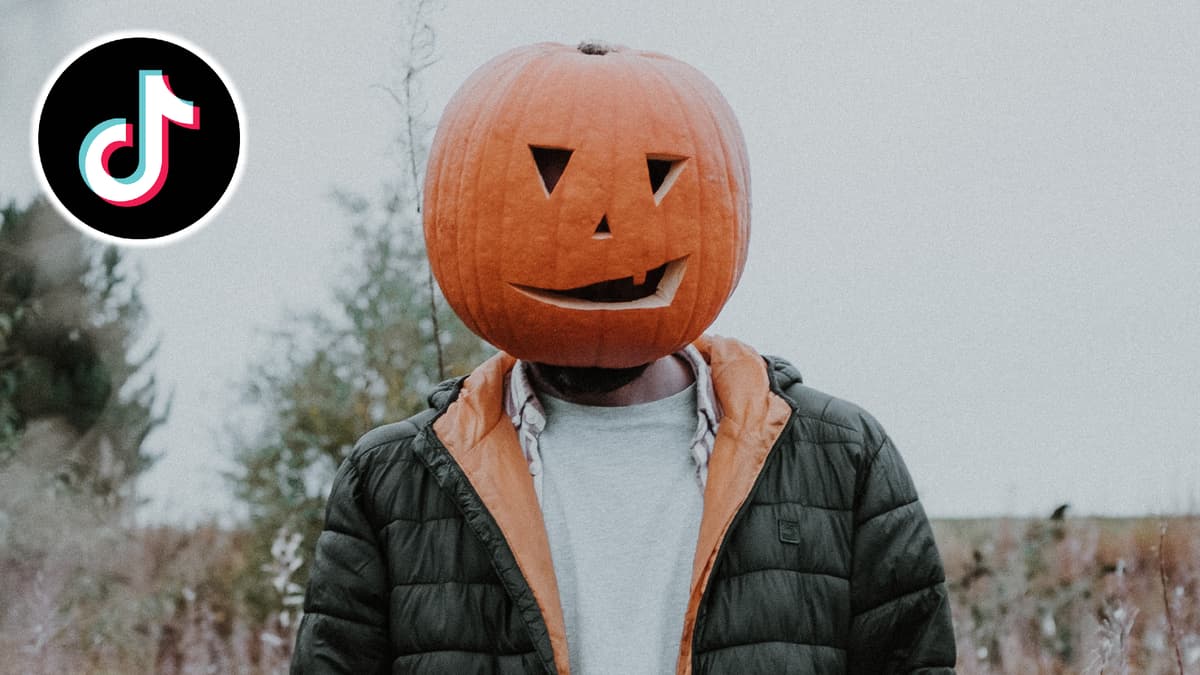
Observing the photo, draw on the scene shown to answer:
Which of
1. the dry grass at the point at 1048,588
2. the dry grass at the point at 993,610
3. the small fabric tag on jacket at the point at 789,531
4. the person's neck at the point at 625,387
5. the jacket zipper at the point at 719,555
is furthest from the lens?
the dry grass at the point at 1048,588

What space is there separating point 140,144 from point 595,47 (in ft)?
10.0

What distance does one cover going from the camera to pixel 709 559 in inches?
93.0

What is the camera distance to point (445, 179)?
254 cm

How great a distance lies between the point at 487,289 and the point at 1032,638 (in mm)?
3370

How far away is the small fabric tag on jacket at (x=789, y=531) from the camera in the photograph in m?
2.45

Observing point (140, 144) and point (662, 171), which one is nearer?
point (662, 171)

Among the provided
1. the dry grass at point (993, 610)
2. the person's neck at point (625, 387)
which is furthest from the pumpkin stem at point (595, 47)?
the dry grass at point (993, 610)

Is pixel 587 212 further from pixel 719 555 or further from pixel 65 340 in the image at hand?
pixel 65 340

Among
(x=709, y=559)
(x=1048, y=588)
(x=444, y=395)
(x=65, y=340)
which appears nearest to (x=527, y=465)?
(x=444, y=395)

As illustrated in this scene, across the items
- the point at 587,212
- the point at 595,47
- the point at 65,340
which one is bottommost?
the point at 65,340

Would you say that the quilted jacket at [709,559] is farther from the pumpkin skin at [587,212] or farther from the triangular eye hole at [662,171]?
the triangular eye hole at [662,171]

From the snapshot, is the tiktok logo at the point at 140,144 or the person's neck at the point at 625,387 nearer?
the person's neck at the point at 625,387

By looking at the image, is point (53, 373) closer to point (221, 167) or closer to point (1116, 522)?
point (221, 167)

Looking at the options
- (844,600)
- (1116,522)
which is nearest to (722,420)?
(844,600)
